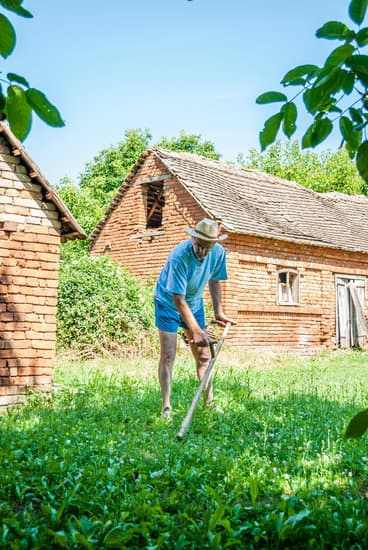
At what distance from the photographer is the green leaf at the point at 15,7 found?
1826 millimetres

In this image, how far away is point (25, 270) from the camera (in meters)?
8.37

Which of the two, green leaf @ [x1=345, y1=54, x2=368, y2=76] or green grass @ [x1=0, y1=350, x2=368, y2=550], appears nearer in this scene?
green leaf @ [x1=345, y1=54, x2=368, y2=76]

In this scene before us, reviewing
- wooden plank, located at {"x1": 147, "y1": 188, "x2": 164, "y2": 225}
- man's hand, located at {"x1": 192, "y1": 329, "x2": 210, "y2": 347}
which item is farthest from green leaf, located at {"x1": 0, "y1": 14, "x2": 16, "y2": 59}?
wooden plank, located at {"x1": 147, "y1": 188, "x2": 164, "y2": 225}

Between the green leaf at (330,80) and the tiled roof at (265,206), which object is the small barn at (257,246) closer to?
the tiled roof at (265,206)

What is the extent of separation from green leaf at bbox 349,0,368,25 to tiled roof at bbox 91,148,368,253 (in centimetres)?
1474

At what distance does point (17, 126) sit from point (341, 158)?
4588cm

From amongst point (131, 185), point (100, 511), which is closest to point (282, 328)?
point (131, 185)

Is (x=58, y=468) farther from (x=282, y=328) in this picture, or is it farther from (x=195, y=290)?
(x=282, y=328)

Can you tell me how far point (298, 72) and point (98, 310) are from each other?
45.1ft

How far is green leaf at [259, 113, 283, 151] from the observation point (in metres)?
2.13

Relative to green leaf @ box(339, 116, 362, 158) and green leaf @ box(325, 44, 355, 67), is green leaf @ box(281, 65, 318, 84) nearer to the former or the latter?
green leaf @ box(325, 44, 355, 67)

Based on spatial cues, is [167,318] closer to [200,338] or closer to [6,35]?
[200,338]

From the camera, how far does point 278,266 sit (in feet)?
61.8

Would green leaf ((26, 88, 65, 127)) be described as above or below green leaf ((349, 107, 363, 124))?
below
